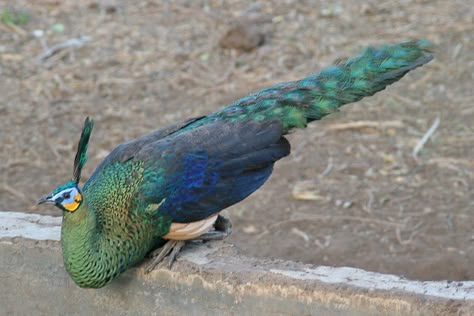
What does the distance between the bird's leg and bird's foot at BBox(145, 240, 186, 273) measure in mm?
111

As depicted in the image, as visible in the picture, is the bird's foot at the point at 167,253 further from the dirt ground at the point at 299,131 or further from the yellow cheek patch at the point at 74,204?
the dirt ground at the point at 299,131

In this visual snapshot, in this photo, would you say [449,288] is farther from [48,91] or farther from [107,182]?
[48,91]

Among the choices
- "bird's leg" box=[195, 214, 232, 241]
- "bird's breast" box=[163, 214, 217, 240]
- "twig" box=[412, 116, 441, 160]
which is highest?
"bird's breast" box=[163, 214, 217, 240]

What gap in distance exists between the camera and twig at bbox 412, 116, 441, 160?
5.48 meters

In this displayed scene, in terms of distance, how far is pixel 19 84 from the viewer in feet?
21.9

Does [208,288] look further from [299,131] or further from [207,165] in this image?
[299,131]

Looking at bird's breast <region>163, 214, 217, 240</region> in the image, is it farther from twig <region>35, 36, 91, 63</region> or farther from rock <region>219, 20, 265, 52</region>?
twig <region>35, 36, 91, 63</region>

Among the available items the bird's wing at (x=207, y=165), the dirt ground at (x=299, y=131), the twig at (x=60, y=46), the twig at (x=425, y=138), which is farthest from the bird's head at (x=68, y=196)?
the twig at (x=60, y=46)

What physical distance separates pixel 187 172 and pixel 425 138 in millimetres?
2721

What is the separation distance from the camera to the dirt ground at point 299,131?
4844 millimetres

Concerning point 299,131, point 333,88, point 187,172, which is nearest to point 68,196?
point 187,172

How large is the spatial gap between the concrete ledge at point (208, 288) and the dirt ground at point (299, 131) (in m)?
1.47

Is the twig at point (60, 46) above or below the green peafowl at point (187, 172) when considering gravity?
below

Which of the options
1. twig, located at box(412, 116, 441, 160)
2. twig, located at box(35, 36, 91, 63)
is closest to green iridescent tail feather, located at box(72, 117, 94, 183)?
twig, located at box(412, 116, 441, 160)
